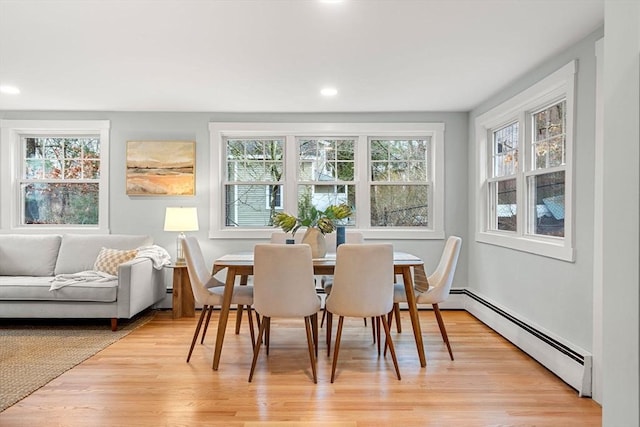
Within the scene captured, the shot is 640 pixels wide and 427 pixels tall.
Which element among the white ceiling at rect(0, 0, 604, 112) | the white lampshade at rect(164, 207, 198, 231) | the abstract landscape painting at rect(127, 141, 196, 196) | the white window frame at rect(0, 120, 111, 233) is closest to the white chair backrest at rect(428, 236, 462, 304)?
the white ceiling at rect(0, 0, 604, 112)

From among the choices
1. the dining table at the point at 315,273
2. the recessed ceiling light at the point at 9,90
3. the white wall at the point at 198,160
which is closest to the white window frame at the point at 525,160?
the white wall at the point at 198,160

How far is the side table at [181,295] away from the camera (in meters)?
4.65

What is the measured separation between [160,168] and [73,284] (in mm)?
1588

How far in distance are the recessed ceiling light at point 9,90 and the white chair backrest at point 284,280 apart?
3.07 m

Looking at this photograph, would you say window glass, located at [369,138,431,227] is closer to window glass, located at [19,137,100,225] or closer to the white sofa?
the white sofa

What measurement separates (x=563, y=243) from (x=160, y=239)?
4.12 m

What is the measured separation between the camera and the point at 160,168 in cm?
500

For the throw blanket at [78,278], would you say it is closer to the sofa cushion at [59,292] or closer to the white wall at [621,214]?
the sofa cushion at [59,292]

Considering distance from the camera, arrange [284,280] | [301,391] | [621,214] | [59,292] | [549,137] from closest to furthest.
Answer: [621,214], [301,391], [284,280], [549,137], [59,292]

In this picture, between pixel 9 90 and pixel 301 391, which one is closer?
pixel 301 391

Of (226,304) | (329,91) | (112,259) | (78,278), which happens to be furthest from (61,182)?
(329,91)

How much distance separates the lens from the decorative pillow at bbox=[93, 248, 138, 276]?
4.45m

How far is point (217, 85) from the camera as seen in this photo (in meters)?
3.90

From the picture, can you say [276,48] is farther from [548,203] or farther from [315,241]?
[548,203]
